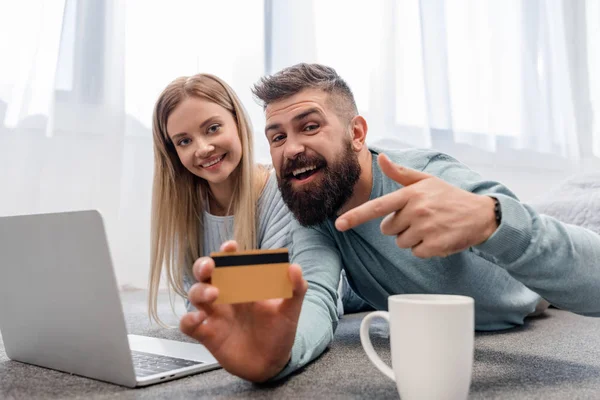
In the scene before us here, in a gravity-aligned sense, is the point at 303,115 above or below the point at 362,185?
above

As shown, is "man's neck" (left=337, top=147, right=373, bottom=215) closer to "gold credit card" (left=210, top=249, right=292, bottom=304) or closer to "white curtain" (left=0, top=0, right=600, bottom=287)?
"gold credit card" (left=210, top=249, right=292, bottom=304)

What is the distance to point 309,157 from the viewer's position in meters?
0.96

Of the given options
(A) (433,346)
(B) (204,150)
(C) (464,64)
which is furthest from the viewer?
(C) (464,64)

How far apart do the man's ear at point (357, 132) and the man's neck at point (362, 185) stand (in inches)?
0.6

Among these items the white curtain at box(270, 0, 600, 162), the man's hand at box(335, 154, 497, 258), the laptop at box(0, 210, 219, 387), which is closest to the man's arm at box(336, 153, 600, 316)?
the man's hand at box(335, 154, 497, 258)

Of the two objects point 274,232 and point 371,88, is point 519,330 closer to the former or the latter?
point 274,232

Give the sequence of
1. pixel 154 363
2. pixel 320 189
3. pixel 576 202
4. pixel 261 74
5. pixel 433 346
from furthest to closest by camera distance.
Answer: pixel 261 74
pixel 576 202
pixel 320 189
pixel 154 363
pixel 433 346

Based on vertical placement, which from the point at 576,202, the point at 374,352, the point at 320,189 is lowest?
the point at 576,202

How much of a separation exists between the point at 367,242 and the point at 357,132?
21 centimetres

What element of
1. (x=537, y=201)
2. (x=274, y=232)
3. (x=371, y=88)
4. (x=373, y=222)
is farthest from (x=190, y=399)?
(x=371, y=88)

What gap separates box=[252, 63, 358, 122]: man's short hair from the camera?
0.99 metres

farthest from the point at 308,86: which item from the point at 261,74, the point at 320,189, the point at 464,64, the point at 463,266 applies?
the point at 464,64

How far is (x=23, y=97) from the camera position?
1.62 metres

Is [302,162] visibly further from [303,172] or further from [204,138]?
[204,138]
